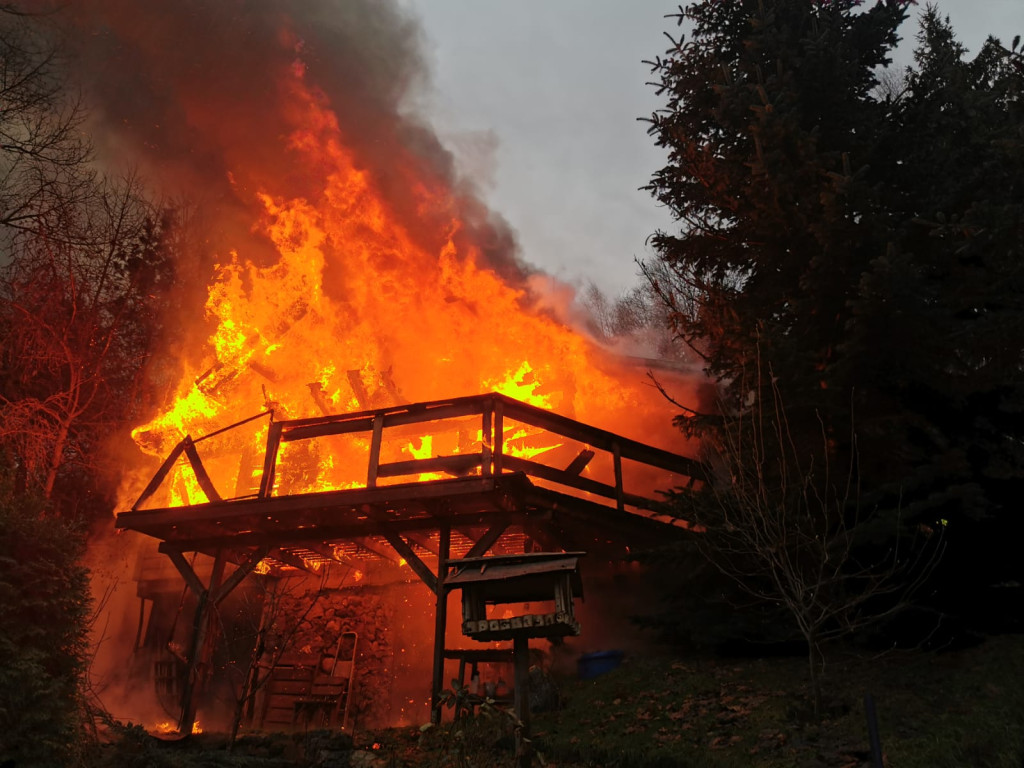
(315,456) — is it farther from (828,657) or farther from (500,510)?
(828,657)

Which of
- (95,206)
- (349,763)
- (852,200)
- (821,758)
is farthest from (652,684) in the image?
(95,206)

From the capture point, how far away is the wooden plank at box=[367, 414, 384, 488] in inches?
420

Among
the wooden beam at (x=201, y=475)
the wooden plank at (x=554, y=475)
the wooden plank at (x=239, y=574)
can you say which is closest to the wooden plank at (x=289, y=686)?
the wooden plank at (x=239, y=574)

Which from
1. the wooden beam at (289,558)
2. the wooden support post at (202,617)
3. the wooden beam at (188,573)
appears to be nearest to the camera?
the wooden support post at (202,617)

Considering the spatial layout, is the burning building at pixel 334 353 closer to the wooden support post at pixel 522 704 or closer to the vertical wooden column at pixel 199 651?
Answer: the vertical wooden column at pixel 199 651

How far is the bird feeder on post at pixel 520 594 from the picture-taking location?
272 inches

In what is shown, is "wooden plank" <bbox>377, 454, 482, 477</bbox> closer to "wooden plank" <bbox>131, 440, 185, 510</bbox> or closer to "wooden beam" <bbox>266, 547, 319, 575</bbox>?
"wooden beam" <bbox>266, 547, 319, 575</bbox>

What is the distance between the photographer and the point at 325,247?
1845cm

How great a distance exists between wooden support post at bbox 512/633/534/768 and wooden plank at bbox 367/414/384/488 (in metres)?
4.22

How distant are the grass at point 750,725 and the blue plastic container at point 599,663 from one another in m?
0.90

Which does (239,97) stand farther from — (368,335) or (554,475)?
(554,475)

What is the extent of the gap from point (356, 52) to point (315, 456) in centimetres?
1422

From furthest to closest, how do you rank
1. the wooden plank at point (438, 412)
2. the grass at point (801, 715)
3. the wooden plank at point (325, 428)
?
the wooden plank at point (325, 428) → the wooden plank at point (438, 412) → the grass at point (801, 715)

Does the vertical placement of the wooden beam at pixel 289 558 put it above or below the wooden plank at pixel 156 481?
below
